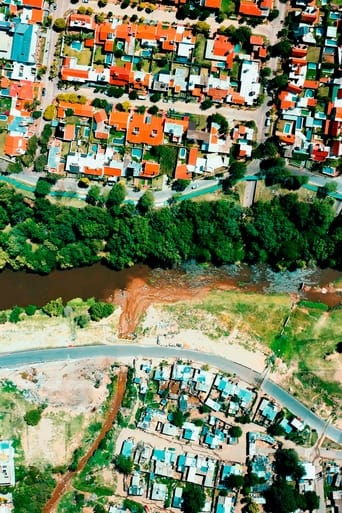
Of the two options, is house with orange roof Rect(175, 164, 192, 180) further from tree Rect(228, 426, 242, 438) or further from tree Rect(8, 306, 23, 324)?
A: tree Rect(228, 426, 242, 438)

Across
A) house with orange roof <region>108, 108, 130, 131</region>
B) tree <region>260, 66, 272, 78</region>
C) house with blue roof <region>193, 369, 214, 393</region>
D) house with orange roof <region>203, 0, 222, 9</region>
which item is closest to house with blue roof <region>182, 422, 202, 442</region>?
house with blue roof <region>193, 369, 214, 393</region>

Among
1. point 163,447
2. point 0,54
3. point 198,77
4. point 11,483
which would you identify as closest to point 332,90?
point 198,77

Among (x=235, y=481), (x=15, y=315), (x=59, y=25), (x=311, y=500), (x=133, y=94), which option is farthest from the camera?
(x=15, y=315)

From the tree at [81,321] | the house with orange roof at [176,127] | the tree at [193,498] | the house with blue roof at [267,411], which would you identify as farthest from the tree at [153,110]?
the tree at [193,498]

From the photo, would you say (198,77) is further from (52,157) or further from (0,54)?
(0,54)

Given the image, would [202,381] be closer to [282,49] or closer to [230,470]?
[230,470]

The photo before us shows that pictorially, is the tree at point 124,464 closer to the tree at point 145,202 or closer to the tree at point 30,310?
the tree at point 30,310

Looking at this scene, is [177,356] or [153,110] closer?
[177,356]

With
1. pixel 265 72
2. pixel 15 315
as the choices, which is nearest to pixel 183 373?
pixel 15 315
